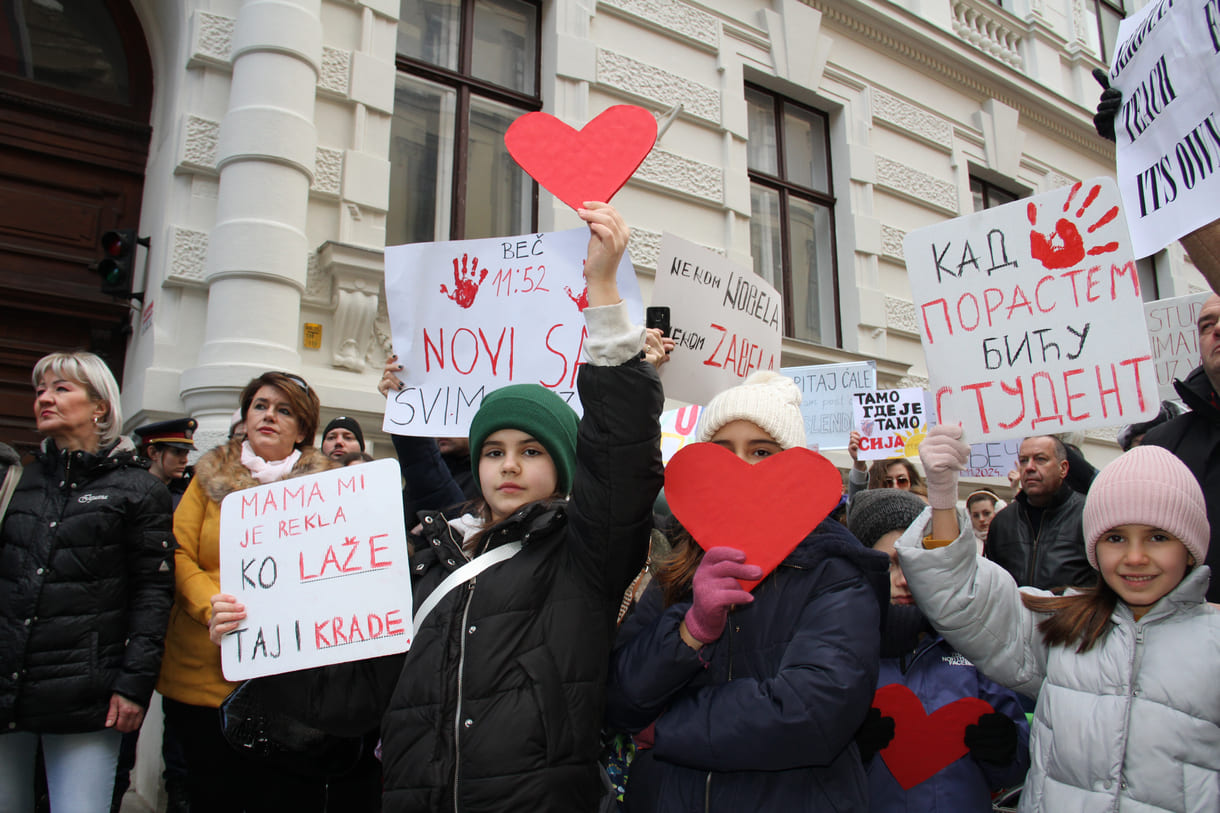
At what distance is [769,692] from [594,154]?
1373 millimetres

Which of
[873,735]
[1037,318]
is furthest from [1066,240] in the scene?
[873,735]

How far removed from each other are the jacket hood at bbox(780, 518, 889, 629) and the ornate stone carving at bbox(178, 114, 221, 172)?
426cm

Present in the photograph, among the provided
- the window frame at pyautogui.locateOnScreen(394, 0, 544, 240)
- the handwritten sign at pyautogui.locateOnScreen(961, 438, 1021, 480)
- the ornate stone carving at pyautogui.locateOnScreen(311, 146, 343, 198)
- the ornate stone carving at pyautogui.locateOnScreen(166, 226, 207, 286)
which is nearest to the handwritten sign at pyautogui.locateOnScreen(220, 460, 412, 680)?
the ornate stone carving at pyautogui.locateOnScreen(166, 226, 207, 286)

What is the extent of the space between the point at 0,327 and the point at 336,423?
265 cm

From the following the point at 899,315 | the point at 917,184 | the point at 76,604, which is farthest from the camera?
the point at 917,184

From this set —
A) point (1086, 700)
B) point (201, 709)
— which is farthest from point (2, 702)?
point (1086, 700)

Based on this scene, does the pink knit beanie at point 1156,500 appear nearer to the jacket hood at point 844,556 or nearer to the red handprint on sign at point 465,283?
the jacket hood at point 844,556

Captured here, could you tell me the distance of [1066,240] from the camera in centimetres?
220

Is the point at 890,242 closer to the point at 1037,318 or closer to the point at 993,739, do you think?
the point at 1037,318

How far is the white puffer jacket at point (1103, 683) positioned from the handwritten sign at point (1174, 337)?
3046mm

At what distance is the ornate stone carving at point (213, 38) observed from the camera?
4.81 m

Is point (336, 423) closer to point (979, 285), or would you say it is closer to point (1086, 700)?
point (979, 285)

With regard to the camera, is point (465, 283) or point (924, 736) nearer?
point (924, 736)

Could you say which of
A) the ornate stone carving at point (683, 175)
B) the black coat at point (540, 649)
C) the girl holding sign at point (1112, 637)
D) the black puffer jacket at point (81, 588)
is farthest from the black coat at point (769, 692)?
the ornate stone carving at point (683, 175)
